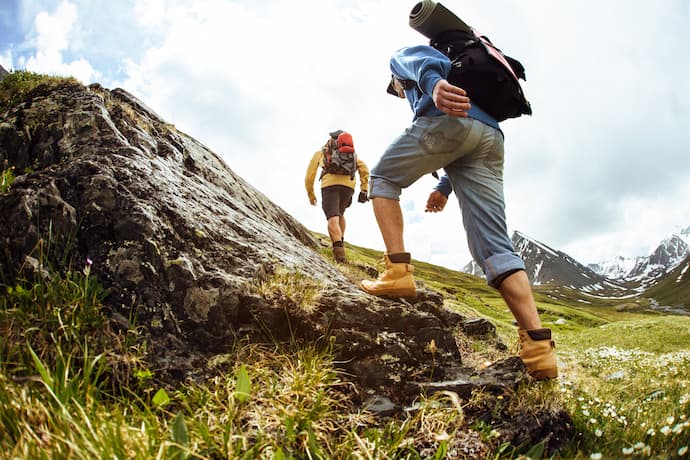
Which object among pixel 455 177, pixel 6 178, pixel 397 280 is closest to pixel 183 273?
pixel 397 280

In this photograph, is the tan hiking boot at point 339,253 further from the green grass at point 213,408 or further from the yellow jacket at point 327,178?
A: the green grass at point 213,408

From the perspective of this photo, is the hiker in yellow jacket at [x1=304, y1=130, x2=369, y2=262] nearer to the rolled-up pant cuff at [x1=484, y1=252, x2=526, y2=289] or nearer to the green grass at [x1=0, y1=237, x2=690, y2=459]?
the rolled-up pant cuff at [x1=484, y1=252, x2=526, y2=289]

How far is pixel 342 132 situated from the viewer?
11.3 m

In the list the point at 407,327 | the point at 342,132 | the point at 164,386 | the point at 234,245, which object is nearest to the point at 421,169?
the point at 407,327

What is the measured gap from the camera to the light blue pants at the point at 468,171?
164 inches

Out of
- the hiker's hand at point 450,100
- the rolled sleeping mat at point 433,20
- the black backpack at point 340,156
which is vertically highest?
the black backpack at point 340,156

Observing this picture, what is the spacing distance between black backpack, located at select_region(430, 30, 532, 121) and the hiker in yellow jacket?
6.55 meters

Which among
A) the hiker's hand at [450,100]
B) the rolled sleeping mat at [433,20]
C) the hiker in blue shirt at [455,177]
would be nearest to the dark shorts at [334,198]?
the hiker in blue shirt at [455,177]

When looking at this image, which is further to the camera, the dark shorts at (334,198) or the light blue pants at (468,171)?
the dark shorts at (334,198)

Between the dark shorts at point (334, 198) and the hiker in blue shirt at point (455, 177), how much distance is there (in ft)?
21.0

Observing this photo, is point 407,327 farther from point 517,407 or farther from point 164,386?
point 164,386

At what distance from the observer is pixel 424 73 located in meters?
4.13

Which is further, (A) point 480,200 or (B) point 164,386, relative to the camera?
(A) point 480,200

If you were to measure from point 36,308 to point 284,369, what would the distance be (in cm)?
196
